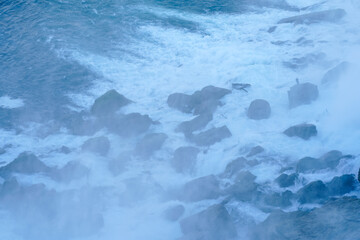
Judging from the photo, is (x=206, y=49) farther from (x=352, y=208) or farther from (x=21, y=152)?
(x=352, y=208)

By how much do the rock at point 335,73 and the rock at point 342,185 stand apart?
4.63m

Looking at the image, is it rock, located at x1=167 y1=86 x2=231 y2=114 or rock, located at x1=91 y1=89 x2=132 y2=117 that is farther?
rock, located at x1=91 y1=89 x2=132 y2=117

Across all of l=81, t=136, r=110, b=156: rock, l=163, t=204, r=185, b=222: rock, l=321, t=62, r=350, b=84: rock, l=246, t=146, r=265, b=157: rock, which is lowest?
l=163, t=204, r=185, b=222: rock

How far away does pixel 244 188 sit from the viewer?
9.80m

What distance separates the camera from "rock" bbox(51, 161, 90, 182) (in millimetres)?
11320

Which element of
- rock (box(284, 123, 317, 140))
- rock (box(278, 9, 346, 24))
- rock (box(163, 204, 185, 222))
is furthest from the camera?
rock (box(278, 9, 346, 24))

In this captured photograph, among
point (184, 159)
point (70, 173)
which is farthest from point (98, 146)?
point (184, 159)

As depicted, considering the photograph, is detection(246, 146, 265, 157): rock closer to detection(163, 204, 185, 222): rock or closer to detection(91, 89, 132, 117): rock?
detection(163, 204, 185, 222): rock

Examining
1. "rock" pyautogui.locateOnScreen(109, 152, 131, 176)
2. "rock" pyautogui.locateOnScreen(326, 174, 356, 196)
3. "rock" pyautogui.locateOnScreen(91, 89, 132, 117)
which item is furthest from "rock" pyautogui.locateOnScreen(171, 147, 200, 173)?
"rock" pyautogui.locateOnScreen(326, 174, 356, 196)

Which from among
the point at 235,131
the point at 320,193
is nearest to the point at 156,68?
the point at 235,131

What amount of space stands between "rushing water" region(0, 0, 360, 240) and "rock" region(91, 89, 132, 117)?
16.1 inches

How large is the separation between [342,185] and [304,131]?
2.43 m

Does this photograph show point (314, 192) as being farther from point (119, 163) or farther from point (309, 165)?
point (119, 163)

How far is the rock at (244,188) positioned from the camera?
9.72 metres
